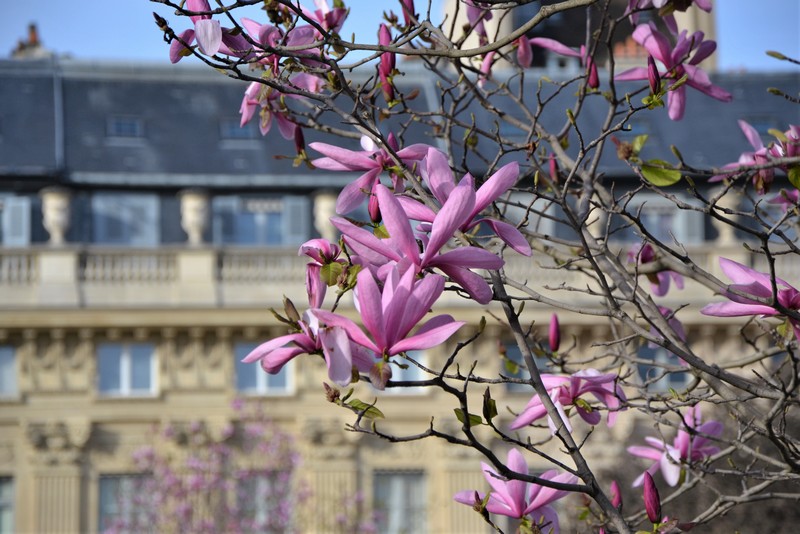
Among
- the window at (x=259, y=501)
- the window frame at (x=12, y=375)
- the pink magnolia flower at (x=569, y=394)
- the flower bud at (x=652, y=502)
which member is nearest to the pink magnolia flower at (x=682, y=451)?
the pink magnolia flower at (x=569, y=394)

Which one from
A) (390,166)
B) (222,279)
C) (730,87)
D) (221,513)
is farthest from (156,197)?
(390,166)

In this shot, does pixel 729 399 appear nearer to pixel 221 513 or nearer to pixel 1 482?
pixel 221 513

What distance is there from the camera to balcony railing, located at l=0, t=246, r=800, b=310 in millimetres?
29906

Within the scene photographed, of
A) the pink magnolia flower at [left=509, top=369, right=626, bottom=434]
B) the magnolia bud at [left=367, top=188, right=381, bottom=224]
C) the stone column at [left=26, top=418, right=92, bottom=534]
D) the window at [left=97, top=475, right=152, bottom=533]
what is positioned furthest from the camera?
the stone column at [left=26, top=418, right=92, bottom=534]

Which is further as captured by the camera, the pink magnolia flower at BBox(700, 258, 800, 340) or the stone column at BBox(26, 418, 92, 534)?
the stone column at BBox(26, 418, 92, 534)

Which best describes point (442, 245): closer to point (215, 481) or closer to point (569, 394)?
point (569, 394)

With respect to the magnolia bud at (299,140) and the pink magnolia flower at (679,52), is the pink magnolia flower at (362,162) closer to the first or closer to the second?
the magnolia bud at (299,140)

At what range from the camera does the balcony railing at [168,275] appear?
29906mm

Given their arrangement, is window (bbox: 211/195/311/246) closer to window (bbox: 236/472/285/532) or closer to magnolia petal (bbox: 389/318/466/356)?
window (bbox: 236/472/285/532)

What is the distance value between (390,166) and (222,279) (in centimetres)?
2651

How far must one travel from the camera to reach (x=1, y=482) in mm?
29609

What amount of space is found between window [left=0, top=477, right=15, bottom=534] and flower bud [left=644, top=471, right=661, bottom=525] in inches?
1043

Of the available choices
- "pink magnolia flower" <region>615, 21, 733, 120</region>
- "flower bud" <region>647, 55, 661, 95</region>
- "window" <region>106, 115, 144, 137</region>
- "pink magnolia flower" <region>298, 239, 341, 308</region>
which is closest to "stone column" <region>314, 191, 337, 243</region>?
"window" <region>106, 115, 144, 137</region>

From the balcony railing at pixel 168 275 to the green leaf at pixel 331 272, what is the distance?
1019 inches
